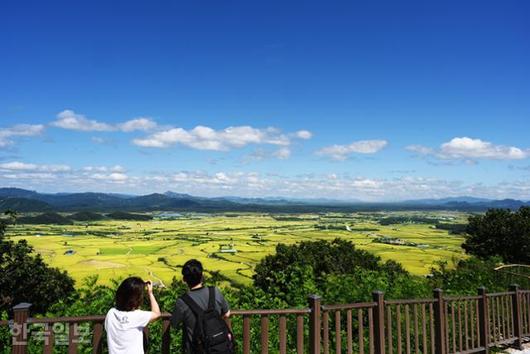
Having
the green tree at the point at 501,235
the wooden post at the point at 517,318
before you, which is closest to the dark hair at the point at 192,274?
the wooden post at the point at 517,318

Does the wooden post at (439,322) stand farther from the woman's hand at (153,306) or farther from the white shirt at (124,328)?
the white shirt at (124,328)

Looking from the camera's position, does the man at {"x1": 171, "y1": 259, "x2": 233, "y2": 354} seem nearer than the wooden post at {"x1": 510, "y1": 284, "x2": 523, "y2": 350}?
Yes

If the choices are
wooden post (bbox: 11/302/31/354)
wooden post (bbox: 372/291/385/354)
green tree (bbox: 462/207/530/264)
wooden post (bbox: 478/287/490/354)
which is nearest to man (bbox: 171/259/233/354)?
wooden post (bbox: 11/302/31/354)

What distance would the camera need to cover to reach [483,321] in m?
6.46

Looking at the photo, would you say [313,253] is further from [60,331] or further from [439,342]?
[60,331]

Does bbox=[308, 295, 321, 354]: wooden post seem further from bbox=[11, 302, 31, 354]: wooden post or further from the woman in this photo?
bbox=[11, 302, 31, 354]: wooden post

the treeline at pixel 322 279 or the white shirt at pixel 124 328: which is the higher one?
the white shirt at pixel 124 328

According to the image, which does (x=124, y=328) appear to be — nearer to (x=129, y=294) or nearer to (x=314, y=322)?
Answer: (x=129, y=294)

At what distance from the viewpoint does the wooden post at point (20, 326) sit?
3.15m

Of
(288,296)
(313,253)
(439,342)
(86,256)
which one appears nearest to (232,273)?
(313,253)

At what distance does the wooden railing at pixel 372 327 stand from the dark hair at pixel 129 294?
0.80 ft

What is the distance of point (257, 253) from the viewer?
5947 cm

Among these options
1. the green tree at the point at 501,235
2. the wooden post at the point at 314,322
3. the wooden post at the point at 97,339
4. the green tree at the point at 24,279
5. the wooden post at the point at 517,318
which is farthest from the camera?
the green tree at the point at 501,235

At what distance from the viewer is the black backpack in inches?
133
